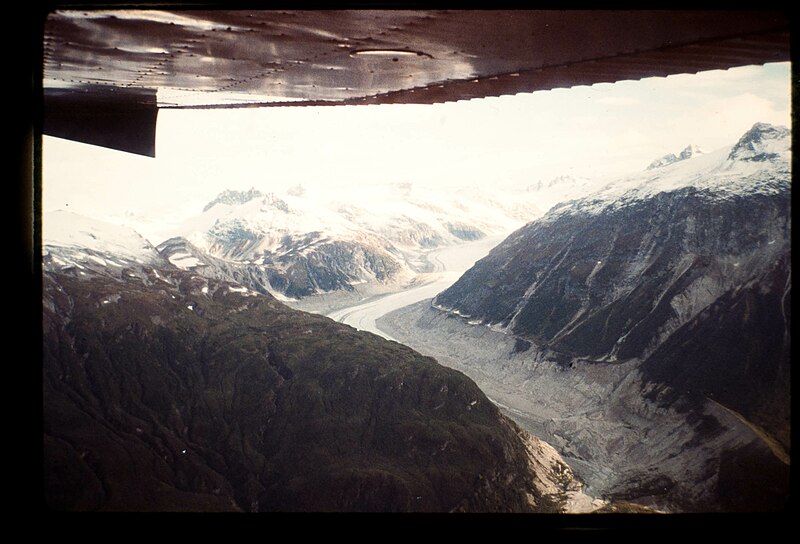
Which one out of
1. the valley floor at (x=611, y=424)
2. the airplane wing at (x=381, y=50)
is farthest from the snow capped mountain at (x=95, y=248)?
the airplane wing at (x=381, y=50)

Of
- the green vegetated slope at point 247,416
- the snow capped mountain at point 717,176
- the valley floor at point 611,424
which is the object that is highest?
the snow capped mountain at point 717,176

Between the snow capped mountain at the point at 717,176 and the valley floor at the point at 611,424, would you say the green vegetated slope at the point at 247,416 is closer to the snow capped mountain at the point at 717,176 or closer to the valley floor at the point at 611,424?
the valley floor at the point at 611,424

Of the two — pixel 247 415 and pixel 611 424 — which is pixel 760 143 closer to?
pixel 611 424

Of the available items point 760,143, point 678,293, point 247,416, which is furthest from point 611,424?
point 760,143

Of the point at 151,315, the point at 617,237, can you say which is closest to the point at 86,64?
the point at 151,315

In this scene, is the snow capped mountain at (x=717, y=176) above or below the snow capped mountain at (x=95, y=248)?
above

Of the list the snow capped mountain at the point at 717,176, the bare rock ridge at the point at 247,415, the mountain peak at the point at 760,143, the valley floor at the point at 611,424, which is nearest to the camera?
the bare rock ridge at the point at 247,415

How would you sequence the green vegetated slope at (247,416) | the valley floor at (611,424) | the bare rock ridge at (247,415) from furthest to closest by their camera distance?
the valley floor at (611,424) → the bare rock ridge at (247,415) → the green vegetated slope at (247,416)

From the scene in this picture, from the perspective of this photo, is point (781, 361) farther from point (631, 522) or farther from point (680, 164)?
point (631, 522)
